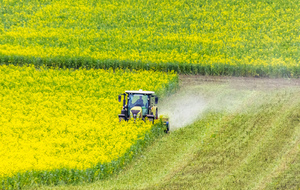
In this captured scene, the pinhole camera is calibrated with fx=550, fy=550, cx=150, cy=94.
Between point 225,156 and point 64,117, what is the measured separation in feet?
32.2

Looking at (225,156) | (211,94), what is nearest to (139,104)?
(225,156)

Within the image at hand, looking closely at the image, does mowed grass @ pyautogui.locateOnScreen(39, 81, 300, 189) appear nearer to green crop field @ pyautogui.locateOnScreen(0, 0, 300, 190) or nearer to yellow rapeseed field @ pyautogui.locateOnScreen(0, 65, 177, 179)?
green crop field @ pyautogui.locateOnScreen(0, 0, 300, 190)

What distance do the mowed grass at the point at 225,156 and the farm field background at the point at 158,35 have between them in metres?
13.4

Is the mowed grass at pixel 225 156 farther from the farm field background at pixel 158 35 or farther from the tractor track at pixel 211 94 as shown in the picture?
the farm field background at pixel 158 35

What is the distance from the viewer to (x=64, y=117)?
29.4 m

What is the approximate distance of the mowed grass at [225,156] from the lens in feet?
67.1

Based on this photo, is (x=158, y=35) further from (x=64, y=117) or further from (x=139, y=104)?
(x=139, y=104)

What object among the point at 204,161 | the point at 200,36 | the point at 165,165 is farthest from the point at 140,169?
the point at 200,36

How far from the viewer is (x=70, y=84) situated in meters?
37.8

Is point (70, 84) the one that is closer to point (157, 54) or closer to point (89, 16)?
point (157, 54)

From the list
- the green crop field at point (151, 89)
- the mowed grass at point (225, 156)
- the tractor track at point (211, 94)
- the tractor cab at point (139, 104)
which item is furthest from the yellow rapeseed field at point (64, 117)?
the tractor track at point (211, 94)

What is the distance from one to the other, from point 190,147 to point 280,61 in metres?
21.4

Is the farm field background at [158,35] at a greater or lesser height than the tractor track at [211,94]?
greater

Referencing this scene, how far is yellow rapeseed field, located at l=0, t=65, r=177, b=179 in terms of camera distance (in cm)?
2272
